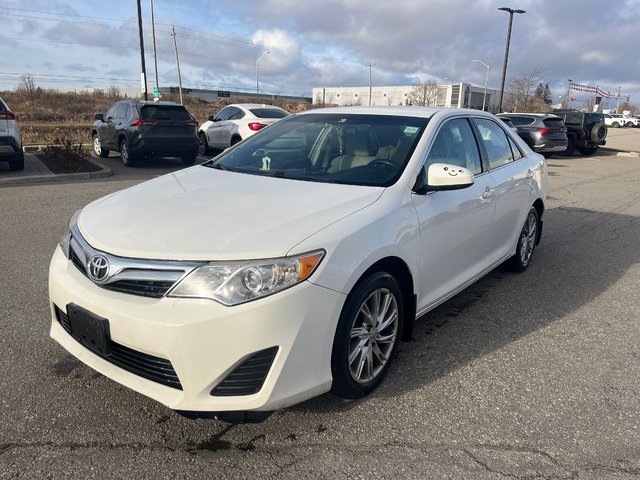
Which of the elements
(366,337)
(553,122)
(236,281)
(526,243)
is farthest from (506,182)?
(553,122)

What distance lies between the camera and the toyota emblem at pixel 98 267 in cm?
246

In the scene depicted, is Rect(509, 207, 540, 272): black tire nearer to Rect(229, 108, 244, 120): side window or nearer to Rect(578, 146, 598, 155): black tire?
Rect(229, 108, 244, 120): side window

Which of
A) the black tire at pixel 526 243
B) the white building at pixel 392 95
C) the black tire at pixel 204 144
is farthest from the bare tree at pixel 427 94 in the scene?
the black tire at pixel 526 243

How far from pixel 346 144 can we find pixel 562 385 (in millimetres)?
2149

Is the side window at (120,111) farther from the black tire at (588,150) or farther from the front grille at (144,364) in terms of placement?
the black tire at (588,150)

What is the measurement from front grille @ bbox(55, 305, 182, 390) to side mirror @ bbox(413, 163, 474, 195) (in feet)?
5.90

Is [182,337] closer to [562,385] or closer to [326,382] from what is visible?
[326,382]

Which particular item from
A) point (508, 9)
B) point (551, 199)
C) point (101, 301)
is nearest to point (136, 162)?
point (551, 199)

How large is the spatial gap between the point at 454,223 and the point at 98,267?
2.28 metres

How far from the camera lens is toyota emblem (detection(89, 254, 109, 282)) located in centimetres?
246

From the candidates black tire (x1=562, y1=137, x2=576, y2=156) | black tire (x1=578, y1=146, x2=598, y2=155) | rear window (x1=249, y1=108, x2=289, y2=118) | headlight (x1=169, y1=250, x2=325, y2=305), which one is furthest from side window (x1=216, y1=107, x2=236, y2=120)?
black tire (x1=578, y1=146, x2=598, y2=155)

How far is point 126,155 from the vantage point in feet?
41.8

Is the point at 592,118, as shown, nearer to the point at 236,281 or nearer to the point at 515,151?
the point at 515,151

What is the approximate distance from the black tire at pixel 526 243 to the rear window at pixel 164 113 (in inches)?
378
